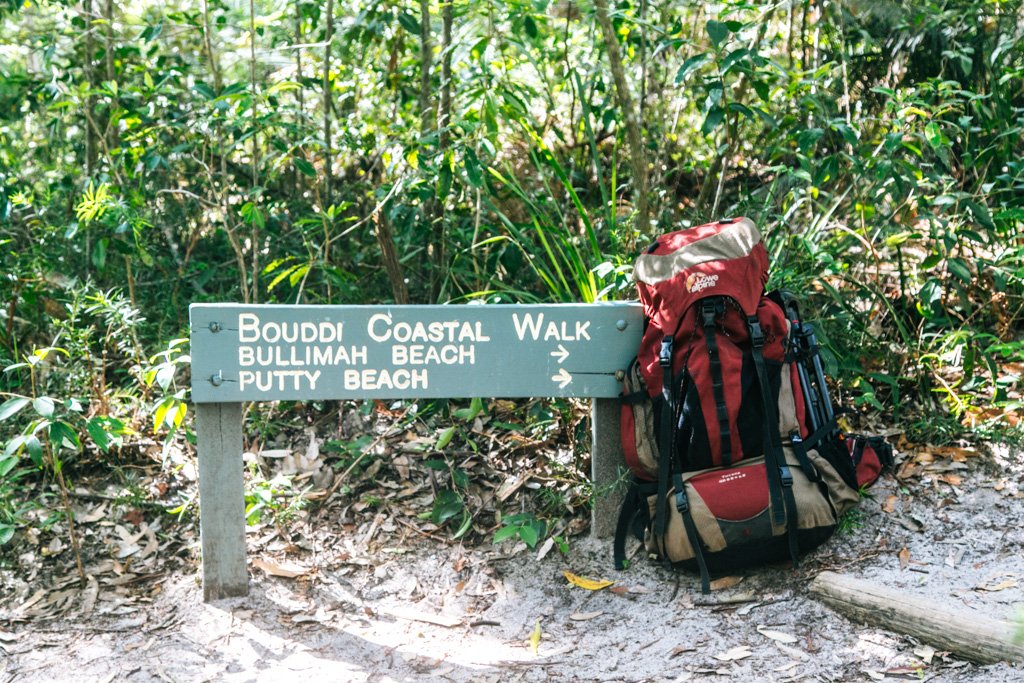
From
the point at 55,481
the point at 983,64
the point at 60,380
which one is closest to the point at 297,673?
the point at 55,481

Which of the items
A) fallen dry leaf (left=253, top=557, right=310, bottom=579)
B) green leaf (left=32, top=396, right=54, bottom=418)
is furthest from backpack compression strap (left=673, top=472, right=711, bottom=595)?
green leaf (left=32, top=396, right=54, bottom=418)

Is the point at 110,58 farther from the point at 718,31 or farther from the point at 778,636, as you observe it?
the point at 778,636

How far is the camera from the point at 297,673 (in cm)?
302

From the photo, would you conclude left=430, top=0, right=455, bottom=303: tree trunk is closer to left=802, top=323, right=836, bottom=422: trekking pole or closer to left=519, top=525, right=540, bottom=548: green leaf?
left=519, top=525, right=540, bottom=548: green leaf

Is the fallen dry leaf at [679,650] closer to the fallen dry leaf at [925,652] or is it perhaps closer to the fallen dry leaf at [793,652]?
the fallen dry leaf at [793,652]

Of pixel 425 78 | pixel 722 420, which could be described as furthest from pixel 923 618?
pixel 425 78

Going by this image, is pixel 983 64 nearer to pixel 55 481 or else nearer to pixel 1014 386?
pixel 1014 386

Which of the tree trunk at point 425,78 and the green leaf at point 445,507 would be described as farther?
the tree trunk at point 425,78

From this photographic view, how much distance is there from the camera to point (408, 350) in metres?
3.32

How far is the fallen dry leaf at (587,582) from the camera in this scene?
3.52 meters

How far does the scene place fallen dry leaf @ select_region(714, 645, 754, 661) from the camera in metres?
2.99

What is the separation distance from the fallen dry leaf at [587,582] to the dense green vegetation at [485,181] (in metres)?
1.26

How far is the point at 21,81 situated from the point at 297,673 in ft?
11.8

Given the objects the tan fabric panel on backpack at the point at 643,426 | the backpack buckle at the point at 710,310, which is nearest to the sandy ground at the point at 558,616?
the tan fabric panel on backpack at the point at 643,426
